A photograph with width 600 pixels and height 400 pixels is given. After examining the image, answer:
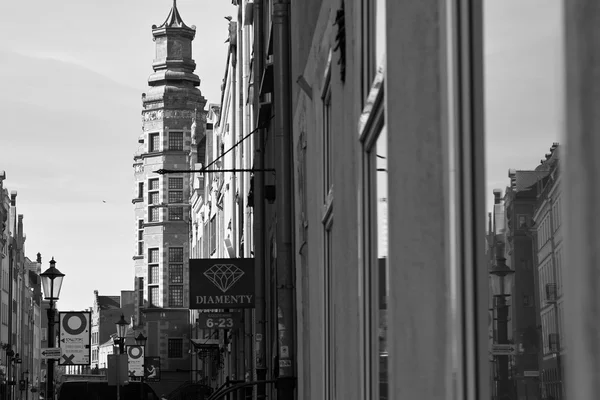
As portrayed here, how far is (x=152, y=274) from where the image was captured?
7656 centimetres

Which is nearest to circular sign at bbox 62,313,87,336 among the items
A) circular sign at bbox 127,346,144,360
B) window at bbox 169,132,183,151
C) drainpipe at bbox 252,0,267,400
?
drainpipe at bbox 252,0,267,400

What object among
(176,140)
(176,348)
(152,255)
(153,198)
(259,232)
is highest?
(176,140)

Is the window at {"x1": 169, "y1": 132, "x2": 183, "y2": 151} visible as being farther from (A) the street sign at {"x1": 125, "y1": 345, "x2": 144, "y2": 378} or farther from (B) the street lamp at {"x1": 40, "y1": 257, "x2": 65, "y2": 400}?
(B) the street lamp at {"x1": 40, "y1": 257, "x2": 65, "y2": 400}

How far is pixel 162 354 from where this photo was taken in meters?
72.6

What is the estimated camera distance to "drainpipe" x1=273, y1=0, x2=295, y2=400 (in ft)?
45.3

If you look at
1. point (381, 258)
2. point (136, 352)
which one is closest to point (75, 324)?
point (136, 352)

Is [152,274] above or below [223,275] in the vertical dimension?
above

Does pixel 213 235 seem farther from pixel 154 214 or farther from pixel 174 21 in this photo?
pixel 174 21

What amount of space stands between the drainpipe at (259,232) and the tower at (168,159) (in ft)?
171

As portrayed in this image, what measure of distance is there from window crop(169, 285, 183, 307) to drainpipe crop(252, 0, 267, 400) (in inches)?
2001

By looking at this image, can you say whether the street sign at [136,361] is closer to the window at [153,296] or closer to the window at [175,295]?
the window at [175,295]

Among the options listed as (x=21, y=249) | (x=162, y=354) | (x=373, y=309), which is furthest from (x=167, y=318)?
(x=373, y=309)

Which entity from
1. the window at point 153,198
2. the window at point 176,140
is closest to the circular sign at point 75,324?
the window at point 153,198

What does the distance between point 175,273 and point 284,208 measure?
6189 centimetres
